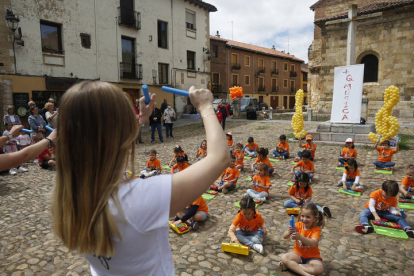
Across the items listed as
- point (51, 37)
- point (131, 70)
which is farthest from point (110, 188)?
point (131, 70)

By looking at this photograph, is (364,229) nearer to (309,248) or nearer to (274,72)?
(309,248)

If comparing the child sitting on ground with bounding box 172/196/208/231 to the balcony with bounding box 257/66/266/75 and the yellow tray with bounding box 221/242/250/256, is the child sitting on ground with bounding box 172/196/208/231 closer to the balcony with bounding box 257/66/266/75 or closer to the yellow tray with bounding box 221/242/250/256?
the yellow tray with bounding box 221/242/250/256

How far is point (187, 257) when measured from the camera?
3729 millimetres

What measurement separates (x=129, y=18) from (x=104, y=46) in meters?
3.08

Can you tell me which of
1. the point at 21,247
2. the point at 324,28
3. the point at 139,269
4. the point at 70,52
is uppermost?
the point at 324,28

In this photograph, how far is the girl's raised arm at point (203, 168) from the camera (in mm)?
1035

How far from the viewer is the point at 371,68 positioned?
63.2ft

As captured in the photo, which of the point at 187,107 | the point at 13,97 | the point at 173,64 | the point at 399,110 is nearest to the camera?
the point at 13,97

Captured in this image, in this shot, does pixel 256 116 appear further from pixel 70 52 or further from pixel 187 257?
pixel 187 257

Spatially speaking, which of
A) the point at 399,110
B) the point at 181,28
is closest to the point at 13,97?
the point at 181,28

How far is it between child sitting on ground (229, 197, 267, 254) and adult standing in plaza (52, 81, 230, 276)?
3.05 meters

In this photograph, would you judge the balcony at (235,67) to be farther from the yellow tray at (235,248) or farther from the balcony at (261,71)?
the yellow tray at (235,248)

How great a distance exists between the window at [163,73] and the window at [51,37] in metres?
7.49

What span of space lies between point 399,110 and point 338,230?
17.7 metres
